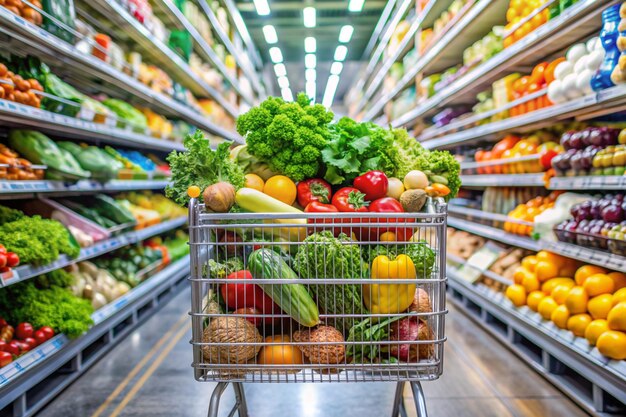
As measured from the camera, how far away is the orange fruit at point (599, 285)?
2.53 metres

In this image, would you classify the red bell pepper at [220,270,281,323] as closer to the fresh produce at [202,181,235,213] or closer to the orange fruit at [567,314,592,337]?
the fresh produce at [202,181,235,213]

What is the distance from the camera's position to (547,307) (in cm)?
285

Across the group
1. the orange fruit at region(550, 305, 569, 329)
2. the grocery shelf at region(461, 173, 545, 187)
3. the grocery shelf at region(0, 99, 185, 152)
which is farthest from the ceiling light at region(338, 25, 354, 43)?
the orange fruit at region(550, 305, 569, 329)

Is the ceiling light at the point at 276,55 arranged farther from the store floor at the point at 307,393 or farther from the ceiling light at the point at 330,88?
the store floor at the point at 307,393

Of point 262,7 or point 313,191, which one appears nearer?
point 313,191

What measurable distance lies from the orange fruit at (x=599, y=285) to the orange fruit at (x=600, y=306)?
3cm

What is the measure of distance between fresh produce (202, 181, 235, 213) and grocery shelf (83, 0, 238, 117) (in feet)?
8.85

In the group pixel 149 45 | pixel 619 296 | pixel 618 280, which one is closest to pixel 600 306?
pixel 619 296

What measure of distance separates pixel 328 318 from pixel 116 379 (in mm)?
2044


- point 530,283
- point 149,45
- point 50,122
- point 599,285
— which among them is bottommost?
point 530,283

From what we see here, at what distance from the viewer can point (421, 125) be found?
6.73 metres

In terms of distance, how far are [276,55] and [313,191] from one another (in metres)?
11.5

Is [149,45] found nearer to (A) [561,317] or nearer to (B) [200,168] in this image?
(B) [200,168]

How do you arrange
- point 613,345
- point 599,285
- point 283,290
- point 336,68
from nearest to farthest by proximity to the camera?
point 283,290 → point 613,345 → point 599,285 → point 336,68
